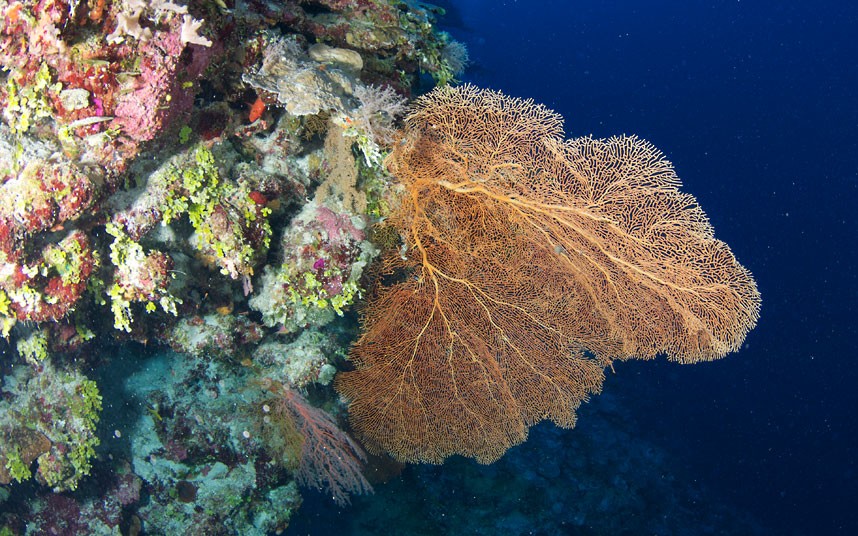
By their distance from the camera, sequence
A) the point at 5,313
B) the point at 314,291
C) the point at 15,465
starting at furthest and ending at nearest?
the point at 15,465
the point at 314,291
the point at 5,313

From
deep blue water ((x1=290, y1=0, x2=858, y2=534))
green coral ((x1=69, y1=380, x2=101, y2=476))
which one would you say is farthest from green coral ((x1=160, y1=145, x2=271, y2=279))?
deep blue water ((x1=290, y1=0, x2=858, y2=534))

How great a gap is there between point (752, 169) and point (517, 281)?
44.0 metres

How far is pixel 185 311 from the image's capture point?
14.8ft

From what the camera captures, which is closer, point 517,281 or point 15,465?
point 517,281

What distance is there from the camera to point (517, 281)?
496 centimetres

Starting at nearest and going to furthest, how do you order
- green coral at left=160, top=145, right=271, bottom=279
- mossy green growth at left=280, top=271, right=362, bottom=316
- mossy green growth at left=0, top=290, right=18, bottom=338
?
mossy green growth at left=0, top=290, right=18, bottom=338
green coral at left=160, top=145, right=271, bottom=279
mossy green growth at left=280, top=271, right=362, bottom=316

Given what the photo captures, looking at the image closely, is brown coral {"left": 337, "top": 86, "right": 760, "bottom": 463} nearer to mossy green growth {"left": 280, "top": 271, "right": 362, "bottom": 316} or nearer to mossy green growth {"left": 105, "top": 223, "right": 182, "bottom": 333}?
mossy green growth {"left": 280, "top": 271, "right": 362, "bottom": 316}

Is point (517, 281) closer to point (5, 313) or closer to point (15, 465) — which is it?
point (5, 313)

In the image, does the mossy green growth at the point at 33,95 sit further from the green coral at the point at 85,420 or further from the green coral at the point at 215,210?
the green coral at the point at 85,420

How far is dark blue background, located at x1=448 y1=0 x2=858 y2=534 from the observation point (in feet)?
66.1

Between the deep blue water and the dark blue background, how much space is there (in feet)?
0.38

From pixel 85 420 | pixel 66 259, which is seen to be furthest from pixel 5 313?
pixel 85 420

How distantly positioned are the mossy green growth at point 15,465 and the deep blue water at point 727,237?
13.3 feet

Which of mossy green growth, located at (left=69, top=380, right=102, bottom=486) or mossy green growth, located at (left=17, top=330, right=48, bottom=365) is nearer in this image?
mossy green growth, located at (left=17, top=330, right=48, bottom=365)
